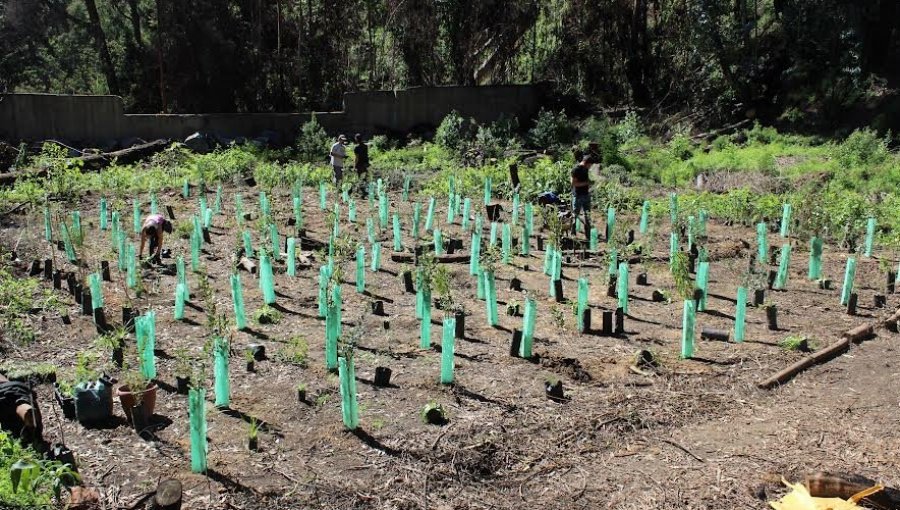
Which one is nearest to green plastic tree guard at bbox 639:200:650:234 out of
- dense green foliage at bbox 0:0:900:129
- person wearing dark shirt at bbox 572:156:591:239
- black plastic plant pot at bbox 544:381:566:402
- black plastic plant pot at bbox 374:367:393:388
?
person wearing dark shirt at bbox 572:156:591:239

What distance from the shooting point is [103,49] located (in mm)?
22797

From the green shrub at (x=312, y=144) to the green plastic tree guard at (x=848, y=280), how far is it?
11972 millimetres

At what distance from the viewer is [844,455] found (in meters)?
4.95

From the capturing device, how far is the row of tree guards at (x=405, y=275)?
226 inches

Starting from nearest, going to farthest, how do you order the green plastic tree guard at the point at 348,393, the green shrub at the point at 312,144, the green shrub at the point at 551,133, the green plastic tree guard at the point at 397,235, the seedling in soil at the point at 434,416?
the green plastic tree guard at the point at 348,393, the seedling in soil at the point at 434,416, the green plastic tree guard at the point at 397,235, the green shrub at the point at 312,144, the green shrub at the point at 551,133

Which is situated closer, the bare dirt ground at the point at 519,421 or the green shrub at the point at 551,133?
the bare dirt ground at the point at 519,421

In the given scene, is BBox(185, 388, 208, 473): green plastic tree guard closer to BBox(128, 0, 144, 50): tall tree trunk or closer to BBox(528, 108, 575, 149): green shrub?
BBox(528, 108, 575, 149): green shrub

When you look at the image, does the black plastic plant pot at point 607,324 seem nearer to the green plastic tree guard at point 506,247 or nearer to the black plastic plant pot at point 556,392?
the black plastic plant pot at point 556,392

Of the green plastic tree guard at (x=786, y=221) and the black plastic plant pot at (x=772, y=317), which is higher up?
the green plastic tree guard at (x=786, y=221)

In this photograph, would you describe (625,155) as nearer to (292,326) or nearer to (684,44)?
(684,44)

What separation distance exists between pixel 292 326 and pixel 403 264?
2439mm

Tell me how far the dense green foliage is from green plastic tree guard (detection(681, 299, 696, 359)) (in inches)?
594

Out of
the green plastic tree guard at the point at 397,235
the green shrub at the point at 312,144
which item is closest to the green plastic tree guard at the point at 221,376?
the green plastic tree guard at the point at 397,235

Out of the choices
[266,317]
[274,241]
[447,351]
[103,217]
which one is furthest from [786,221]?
[103,217]
